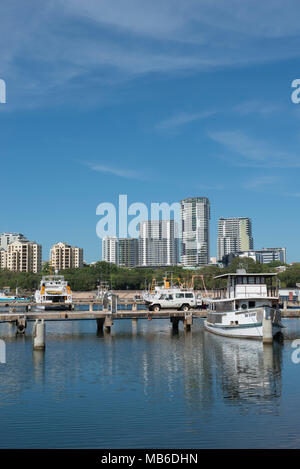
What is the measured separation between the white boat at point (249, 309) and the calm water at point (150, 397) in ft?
8.84

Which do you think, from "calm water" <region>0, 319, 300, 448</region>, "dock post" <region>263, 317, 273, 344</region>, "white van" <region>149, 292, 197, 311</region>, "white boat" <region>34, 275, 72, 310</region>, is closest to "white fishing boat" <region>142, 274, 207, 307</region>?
"white van" <region>149, 292, 197, 311</region>

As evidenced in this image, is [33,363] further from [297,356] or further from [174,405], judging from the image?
[297,356]

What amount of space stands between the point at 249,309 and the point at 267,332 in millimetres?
4516

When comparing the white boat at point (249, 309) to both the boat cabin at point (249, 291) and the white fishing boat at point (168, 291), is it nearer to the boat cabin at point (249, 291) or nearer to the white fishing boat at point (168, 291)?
the boat cabin at point (249, 291)

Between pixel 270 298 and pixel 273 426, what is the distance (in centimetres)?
3436

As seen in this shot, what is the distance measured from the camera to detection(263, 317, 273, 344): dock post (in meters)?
52.3

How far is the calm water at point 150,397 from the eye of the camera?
23328mm

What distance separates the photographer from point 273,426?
2444cm

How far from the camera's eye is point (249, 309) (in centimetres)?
5653

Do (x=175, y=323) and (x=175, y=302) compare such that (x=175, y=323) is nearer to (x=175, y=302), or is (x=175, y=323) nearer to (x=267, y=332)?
(x=175, y=302)

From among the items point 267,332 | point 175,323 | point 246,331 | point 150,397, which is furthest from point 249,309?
point 150,397

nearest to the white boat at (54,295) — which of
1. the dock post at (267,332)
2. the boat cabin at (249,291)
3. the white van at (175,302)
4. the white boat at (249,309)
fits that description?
the white van at (175,302)

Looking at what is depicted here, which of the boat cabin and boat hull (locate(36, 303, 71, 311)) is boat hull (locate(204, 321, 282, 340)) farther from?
boat hull (locate(36, 303, 71, 311))

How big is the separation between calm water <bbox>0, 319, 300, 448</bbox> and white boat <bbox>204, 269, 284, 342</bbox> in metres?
2.69
